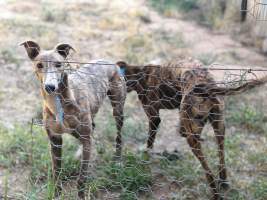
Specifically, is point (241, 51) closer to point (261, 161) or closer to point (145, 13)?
point (145, 13)

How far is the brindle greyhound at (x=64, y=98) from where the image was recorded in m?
4.64

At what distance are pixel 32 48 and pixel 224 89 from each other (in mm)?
1868

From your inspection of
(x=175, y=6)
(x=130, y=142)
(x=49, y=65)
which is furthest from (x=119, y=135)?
(x=175, y=6)

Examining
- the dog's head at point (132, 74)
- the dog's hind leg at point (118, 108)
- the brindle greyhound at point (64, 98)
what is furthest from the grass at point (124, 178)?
the dog's head at point (132, 74)

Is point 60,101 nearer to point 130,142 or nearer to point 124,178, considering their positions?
point 124,178

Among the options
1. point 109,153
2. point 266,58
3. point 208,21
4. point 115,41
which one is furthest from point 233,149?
point 208,21

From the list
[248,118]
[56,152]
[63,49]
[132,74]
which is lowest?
[248,118]

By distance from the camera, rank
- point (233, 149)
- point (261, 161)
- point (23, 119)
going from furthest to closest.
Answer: point (23, 119)
point (233, 149)
point (261, 161)

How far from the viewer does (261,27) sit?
10125mm

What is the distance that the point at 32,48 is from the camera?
15.7 ft

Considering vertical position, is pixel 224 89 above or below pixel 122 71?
above

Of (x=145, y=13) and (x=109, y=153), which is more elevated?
(x=145, y=13)

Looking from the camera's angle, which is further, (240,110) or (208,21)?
(208,21)

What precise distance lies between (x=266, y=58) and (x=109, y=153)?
4958 mm
